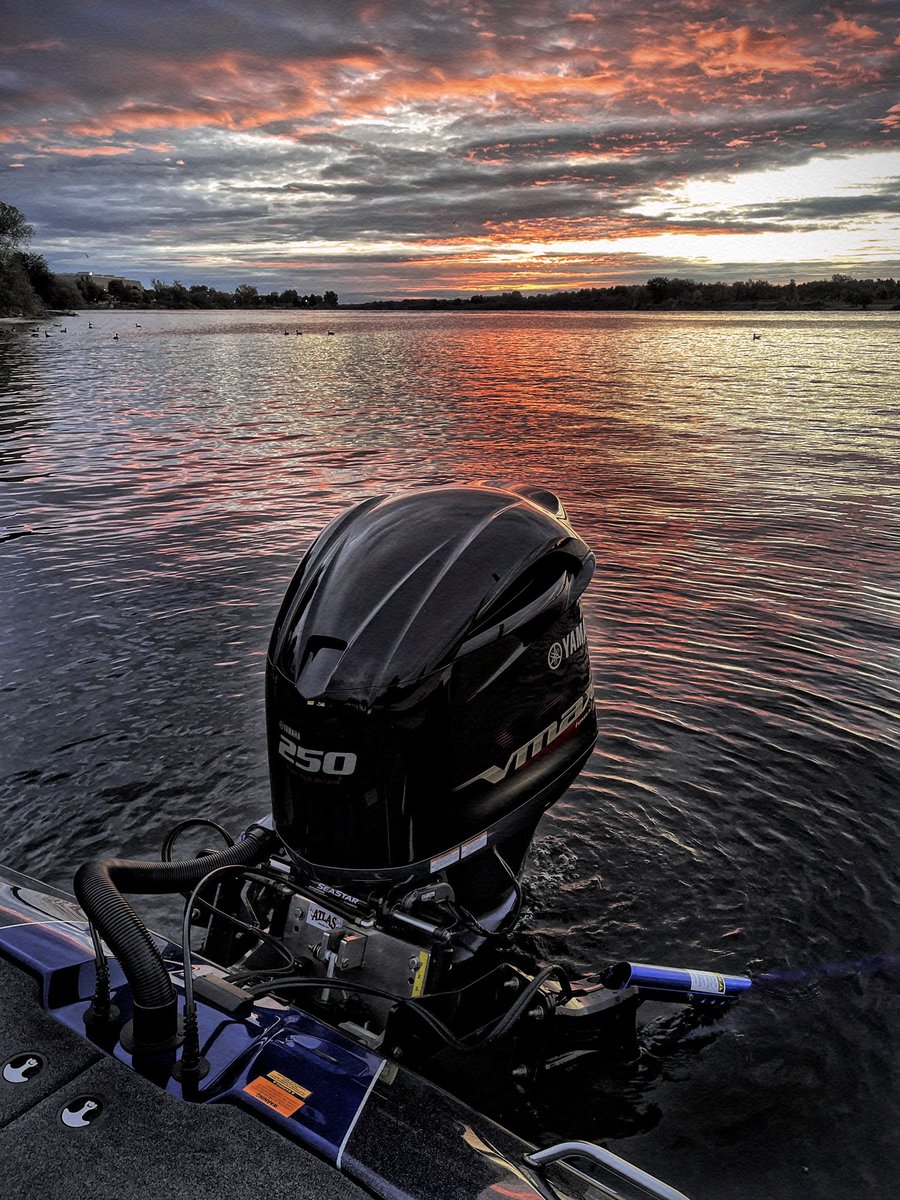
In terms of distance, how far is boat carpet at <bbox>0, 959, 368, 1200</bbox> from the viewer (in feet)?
5.41

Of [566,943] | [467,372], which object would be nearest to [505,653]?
[566,943]

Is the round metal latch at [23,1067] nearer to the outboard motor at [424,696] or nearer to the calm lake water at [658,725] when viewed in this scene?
the outboard motor at [424,696]

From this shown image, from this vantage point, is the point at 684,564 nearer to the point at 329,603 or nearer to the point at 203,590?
the point at 203,590

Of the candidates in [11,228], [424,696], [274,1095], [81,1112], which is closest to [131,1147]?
[81,1112]

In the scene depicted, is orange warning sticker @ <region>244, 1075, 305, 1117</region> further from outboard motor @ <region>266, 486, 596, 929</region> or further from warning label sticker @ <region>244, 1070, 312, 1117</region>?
outboard motor @ <region>266, 486, 596, 929</region>

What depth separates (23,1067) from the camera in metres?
1.93

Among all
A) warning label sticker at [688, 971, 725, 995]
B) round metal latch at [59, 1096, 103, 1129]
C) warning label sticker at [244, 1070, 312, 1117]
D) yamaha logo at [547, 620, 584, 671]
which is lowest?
warning label sticker at [688, 971, 725, 995]

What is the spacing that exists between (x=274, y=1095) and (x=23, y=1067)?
0.57 m

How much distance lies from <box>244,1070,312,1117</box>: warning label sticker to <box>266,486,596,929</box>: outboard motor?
27.8 inches

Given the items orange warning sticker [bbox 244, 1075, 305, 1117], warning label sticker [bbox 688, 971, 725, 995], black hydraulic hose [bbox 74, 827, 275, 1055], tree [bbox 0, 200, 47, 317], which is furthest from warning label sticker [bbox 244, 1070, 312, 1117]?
tree [bbox 0, 200, 47, 317]

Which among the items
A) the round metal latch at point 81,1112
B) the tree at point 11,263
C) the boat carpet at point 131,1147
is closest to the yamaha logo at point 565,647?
the boat carpet at point 131,1147

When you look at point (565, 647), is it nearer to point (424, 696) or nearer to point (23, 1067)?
point (424, 696)

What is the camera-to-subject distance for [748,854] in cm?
464

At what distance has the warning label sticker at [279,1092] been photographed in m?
1.83
